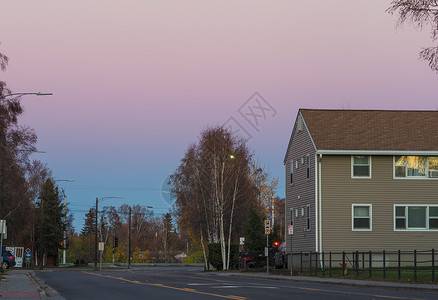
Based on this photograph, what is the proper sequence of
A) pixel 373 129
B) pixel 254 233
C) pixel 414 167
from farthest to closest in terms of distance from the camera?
pixel 254 233, pixel 373 129, pixel 414 167

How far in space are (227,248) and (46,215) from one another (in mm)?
38455

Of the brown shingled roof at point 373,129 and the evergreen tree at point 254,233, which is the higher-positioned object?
the brown shingled roof at point 373,129

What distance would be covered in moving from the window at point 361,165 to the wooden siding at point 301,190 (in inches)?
99.6

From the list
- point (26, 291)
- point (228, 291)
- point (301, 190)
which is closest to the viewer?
point (228, 291)

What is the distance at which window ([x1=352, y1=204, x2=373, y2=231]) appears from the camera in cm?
4272

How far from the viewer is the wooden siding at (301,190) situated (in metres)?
43.8

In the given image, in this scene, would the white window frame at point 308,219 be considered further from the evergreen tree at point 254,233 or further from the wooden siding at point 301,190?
the evergreen tree at point 254,233

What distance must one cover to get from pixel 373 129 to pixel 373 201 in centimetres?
491

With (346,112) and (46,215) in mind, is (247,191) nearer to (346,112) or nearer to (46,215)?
(346,112)

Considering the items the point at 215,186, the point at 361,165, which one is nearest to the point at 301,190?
the point at 361,165

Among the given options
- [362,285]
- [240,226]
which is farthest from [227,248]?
[362,285]

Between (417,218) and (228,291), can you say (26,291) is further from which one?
(417,218)

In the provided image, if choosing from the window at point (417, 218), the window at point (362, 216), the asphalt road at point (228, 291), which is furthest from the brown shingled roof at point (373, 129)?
the asphalt road at point (228, 291)

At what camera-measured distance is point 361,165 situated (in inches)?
1704
